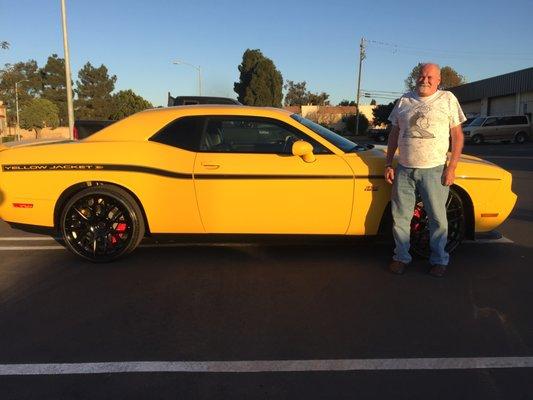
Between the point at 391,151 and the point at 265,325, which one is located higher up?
the point at 391,151

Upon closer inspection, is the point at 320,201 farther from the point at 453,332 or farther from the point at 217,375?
the point at 217,375

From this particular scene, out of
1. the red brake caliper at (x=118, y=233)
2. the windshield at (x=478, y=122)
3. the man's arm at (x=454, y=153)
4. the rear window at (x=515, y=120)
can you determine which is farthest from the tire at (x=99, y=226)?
the rear window at (x=515, y=120)

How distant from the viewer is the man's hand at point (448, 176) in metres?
4.54

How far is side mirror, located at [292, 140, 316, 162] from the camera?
4.83 metres

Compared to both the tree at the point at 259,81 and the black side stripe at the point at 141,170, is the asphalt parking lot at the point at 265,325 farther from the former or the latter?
the tree at the point at 259,81

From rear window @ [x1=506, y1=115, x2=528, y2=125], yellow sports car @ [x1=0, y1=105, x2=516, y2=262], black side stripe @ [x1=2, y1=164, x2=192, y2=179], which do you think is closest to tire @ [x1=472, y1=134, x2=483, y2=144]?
rear window @ [x1=506, y1=115, x2=528, y2=125]

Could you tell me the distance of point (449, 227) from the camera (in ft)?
17.0

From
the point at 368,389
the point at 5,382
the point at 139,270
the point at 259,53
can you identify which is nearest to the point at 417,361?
the point at 368,389

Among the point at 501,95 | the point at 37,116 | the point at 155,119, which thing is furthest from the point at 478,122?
the point at 37,116

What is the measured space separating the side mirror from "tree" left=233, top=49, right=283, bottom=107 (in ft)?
217

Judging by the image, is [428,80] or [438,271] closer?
[428,80]

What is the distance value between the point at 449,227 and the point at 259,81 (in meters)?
69.3

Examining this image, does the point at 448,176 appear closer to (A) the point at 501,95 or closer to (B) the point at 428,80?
(B) the point at 428,80

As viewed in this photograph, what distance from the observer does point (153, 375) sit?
3082mm
